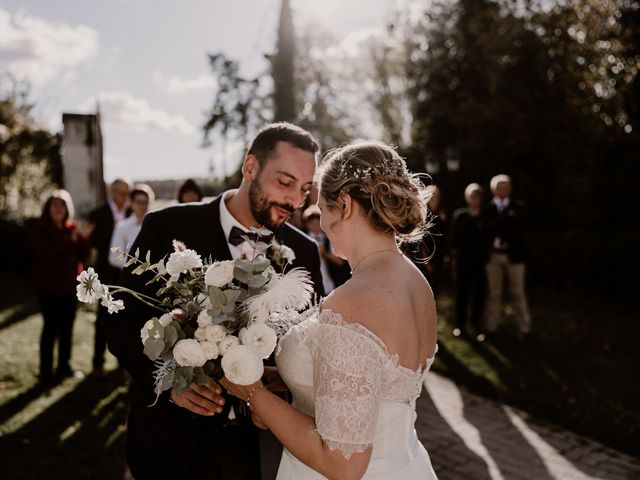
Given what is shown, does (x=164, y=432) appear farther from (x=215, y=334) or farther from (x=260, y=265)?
(x=260, y=265)

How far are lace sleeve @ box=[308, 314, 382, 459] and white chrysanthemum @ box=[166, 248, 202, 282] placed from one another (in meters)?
0.55

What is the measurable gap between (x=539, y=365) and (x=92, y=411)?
5539 millimetres

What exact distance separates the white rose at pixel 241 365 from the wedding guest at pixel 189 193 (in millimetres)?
5353

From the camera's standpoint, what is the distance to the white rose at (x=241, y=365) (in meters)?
1.93

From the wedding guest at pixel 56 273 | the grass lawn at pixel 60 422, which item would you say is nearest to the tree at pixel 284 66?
the grass lawn at pixel 60 422

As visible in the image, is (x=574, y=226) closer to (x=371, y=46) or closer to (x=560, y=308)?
(x=560, y=308)

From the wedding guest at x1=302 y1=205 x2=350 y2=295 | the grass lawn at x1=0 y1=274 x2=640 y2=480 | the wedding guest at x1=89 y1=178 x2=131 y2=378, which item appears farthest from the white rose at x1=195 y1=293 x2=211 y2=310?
the wedding guest at x1=89 y1=178 x2=131 y2=378

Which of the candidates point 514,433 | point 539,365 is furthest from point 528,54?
point 514,433

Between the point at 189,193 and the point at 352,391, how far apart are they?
5.61 meters

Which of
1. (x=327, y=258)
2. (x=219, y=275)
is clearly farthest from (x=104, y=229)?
(x=219, y=275)

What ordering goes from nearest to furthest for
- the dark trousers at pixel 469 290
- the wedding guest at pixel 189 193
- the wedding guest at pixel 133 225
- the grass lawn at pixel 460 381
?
the grass lawn at pixel 460 381, the wedding guest at pixel 133 225, the wedding guest at pixel 189 193, the dark trousers at pixel 469 290

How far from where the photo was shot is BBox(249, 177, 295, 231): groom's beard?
299 centimetres

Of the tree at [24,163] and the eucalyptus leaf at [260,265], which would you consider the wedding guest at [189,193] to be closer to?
the eucalyptus leaf at [260,265]

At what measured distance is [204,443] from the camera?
101 inches
